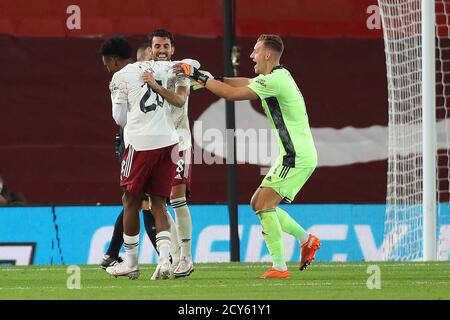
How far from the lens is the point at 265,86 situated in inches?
385

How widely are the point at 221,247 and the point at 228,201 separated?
0.57 metres

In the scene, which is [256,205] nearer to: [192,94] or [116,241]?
[116,241]

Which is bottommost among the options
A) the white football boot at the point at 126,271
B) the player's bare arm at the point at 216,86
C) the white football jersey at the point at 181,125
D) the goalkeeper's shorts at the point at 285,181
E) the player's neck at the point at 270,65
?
the white football boot at the point at 126,271

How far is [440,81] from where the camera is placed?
1436 centimetres

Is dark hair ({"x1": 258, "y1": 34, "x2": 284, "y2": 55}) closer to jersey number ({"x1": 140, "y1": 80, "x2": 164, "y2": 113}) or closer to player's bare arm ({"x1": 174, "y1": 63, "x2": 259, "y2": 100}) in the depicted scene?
player's bare arm ({"x1": 174, "y1": 63, "x2": 259, "y2": 100})

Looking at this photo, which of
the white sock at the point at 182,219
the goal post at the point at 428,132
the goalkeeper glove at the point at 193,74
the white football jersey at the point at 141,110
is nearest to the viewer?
the goalkeeper glove at the point at 193,74

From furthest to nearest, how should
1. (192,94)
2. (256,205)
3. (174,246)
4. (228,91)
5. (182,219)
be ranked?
(192,94), (182,219), (256,205), (174,246), (228,91)

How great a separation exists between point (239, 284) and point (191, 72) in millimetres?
1469

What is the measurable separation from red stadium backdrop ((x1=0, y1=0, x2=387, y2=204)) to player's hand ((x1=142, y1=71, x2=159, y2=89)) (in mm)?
4598

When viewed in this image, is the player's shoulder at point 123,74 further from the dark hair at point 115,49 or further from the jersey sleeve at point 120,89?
the dark hair at point 115,49

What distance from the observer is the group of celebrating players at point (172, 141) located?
30.5 ft

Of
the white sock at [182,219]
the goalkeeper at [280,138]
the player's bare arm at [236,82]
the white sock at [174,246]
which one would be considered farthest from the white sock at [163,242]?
the player's bare arm at [236,82]

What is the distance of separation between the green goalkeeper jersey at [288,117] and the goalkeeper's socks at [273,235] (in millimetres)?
397

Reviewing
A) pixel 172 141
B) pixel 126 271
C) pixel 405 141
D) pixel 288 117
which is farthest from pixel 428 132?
pixel 126 271
